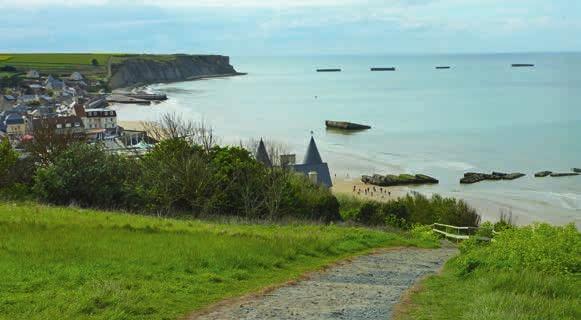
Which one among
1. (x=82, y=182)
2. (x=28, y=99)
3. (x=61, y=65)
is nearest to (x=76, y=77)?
(x=61, y=65)

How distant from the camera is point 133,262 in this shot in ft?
36.1

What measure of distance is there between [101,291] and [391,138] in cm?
6587

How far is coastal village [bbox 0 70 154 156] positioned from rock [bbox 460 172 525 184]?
2573 centimetres

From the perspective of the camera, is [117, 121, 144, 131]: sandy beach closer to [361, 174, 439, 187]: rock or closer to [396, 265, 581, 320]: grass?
[361, 174, 439, 187]: rock

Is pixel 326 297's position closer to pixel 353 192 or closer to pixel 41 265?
pixel 41 265

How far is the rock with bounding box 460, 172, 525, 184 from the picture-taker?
160ft

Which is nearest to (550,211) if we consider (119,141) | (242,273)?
(242,273)

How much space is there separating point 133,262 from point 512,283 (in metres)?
6.41

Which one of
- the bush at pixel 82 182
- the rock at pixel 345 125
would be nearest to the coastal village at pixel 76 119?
the bush at pixel 82 182

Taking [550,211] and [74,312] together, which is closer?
[74,312]

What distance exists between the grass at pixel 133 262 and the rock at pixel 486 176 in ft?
112

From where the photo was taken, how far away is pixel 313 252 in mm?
13898

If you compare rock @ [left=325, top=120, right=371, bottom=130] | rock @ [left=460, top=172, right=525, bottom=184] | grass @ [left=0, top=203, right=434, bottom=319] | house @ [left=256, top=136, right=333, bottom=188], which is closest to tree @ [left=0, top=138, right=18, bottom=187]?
grass @ [left=0, top=203, right=434, bottom=319]

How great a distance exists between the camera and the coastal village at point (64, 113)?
2058 inches
